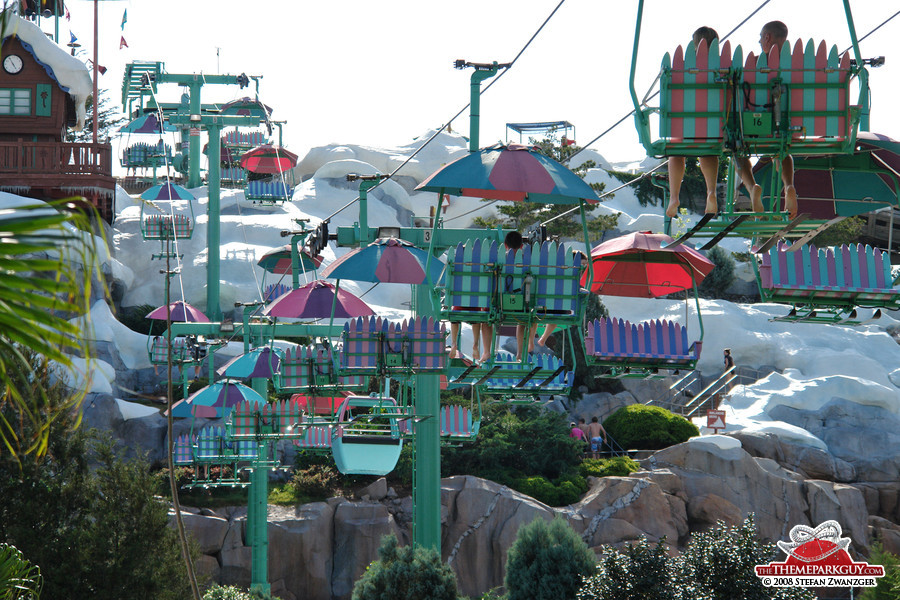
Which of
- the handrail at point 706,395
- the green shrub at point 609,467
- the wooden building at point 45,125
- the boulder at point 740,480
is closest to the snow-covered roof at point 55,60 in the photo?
the wooden building at point 45,125

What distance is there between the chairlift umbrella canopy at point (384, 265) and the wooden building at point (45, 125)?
766 inches

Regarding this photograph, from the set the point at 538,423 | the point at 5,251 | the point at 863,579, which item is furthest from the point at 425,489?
the point at 5,251

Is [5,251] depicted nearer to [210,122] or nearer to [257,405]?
[257,405]

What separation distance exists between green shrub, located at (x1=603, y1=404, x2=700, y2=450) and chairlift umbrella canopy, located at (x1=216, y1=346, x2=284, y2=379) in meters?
12.6

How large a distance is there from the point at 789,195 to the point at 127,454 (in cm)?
2177

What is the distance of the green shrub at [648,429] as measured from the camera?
94.3 feet

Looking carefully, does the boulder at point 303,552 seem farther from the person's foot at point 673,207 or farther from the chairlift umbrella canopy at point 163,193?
the person's foot at point 673,207

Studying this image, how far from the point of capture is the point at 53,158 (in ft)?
102

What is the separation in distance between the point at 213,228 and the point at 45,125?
8.93 meters

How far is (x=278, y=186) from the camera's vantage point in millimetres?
31422

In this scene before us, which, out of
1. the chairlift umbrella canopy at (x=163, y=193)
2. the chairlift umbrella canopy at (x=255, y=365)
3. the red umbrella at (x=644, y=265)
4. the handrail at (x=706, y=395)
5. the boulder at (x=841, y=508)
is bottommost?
the boulder at (x=841, y=508)

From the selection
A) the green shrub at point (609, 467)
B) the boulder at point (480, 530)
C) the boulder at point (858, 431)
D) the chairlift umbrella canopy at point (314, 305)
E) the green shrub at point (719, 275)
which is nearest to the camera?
the chairlift umbrella canopy at point (314, 305)

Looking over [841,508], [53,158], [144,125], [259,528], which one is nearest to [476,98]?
[259,528]

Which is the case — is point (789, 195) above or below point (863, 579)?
above
